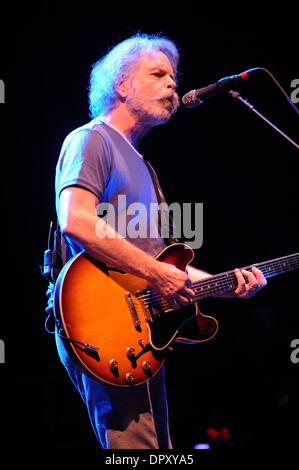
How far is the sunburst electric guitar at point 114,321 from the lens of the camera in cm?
168

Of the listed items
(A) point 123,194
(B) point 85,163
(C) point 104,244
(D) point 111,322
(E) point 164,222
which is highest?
(B) point 85,163

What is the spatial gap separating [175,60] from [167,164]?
251 cm

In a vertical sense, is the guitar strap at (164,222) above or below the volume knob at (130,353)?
above

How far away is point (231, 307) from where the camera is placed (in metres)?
5.88

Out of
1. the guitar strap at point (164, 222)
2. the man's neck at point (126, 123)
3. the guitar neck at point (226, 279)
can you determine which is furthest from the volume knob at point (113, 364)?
the man's neck at point (126, 123)

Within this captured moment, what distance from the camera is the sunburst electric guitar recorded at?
1.68 m

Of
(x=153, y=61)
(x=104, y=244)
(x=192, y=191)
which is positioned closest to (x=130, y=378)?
(x=104, y=244)

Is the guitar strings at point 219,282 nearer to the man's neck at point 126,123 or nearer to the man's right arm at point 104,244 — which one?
the man's right arm at point 104,244

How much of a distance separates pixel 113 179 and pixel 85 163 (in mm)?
219

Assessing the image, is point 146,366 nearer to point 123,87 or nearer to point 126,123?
point 126,123

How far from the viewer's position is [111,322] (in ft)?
5.90

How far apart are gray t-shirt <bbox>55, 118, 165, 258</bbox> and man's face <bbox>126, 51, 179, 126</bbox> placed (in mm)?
255

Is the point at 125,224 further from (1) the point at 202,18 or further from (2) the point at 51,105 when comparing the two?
(1) the point at 202,18

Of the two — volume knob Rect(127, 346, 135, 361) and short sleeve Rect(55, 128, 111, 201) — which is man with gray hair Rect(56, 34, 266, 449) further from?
volume knob Rect(127, 346, 135, 361)
